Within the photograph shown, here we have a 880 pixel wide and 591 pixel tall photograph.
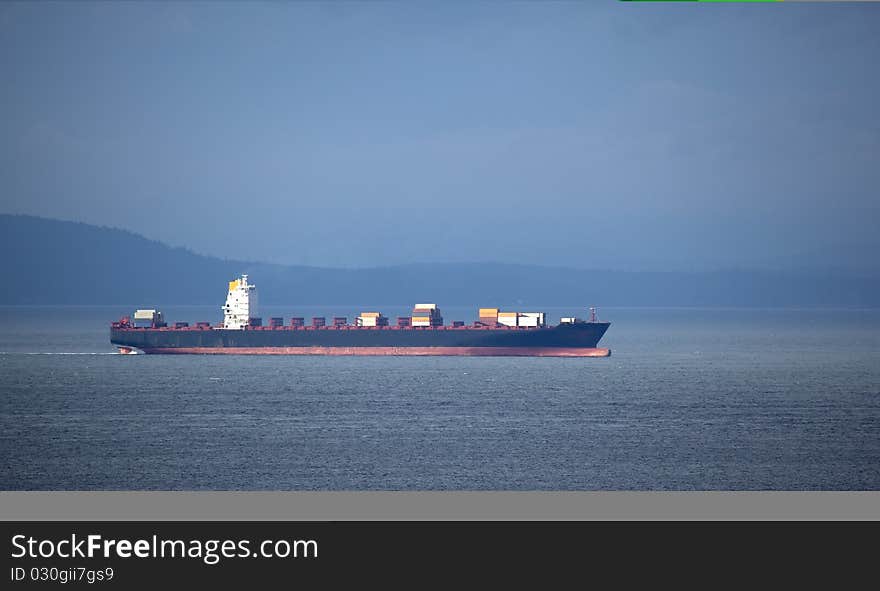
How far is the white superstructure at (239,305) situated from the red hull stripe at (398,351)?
247 cm

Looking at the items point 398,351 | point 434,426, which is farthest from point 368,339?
point 434,426

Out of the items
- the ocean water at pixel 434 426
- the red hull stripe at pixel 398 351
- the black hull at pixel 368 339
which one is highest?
the black hull at pixel 368 339

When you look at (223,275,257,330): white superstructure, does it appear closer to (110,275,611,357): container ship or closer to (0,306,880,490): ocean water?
(110,275,611,357): container ship

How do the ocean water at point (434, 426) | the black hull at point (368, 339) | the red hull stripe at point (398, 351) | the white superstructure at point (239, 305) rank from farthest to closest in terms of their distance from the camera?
1. the white superstructure at point (239, 305)
2. the red hull stripe at point (398, 351)
3. the black hull at point (368, 339)
4. the ocean water at point (434, 426)

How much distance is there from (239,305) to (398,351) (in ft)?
40.3

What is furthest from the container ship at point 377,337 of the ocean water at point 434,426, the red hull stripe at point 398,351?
the ocean water at point 434,426

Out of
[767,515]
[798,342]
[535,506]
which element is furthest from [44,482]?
[798,342]

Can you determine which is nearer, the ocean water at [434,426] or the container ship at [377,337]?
the ocean water at [434,426]

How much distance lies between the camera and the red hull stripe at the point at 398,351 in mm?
75938

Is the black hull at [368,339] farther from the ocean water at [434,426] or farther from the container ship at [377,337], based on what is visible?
the ocean water at [434,426]

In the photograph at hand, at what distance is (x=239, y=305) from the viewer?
7919 centimetres
